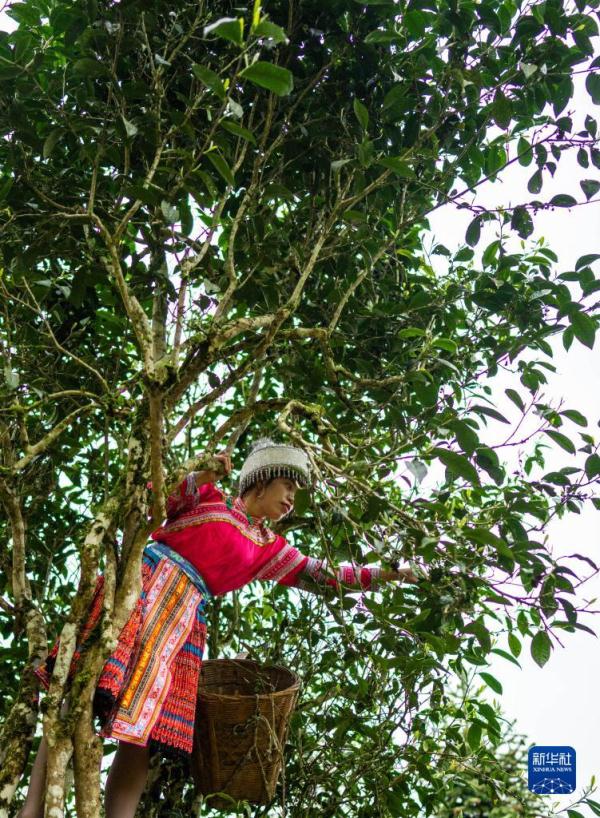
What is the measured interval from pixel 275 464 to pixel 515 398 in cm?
60

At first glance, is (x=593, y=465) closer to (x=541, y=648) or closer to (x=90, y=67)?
(x=541, y=648)

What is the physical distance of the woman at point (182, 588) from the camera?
1.76 m

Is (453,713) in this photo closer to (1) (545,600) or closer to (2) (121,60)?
(1) (545,600)

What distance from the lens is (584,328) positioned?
6.58 feet

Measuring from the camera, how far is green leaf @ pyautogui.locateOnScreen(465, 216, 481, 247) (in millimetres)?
2271

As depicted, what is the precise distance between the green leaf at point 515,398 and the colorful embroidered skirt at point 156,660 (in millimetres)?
861

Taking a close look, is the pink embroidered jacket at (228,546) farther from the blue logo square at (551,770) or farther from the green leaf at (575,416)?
the blue logo square at (551,770)

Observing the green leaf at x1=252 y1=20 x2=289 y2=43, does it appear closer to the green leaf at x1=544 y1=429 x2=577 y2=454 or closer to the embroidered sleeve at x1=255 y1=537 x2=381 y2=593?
the green leaf at x1=544 y1=429 x2=577 y2=454

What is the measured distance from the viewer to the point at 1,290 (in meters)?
1.94

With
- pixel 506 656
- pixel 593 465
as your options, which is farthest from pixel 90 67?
pixel 506 656

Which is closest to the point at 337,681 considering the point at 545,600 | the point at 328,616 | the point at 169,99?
the point at 328,616

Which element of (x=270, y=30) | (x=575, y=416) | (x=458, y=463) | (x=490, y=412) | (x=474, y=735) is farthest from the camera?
(x=474, y=735)

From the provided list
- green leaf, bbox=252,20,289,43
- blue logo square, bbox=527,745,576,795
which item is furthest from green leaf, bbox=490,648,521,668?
green leaf, bbox=252,20,289,43

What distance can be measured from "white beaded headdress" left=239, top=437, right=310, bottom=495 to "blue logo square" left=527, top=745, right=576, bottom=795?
1.01m
